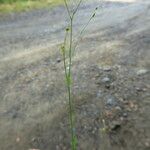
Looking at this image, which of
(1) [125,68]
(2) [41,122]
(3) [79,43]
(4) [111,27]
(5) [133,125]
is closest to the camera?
(5) [133,125]

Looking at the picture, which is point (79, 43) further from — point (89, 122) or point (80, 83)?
point (89, 122)

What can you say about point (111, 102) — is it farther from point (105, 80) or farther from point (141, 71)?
point (141, 71)

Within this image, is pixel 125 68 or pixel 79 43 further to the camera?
pixel 79 43

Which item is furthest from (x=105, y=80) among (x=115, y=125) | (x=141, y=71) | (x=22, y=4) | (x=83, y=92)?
(x=22, y=4)

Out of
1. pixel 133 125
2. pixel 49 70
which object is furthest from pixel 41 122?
pixel 49 70

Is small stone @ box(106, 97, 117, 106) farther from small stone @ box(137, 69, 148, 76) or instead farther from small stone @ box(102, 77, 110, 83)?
small stone @ box(137, 69, 148, 76)
